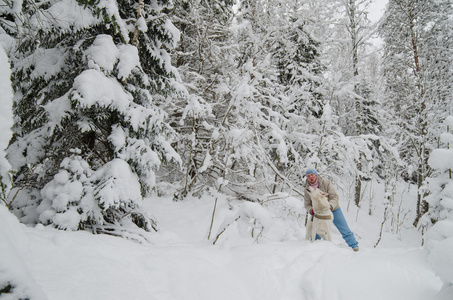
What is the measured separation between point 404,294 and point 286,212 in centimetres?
324

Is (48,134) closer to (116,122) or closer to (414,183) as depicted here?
(116,122)

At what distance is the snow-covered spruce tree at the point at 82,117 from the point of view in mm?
3623

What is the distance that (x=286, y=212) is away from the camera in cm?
530

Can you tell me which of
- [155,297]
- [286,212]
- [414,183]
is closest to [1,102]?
[155,297]

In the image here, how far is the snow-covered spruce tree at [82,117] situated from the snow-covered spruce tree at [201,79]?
2.98 m

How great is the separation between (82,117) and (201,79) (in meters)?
5.15

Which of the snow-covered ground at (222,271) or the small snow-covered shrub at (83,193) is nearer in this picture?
the snow-covered ground at (222,271)

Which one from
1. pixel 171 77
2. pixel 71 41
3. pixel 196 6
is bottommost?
pixel 171 77

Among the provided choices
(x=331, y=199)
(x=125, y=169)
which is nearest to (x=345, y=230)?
(x=331, y=199)

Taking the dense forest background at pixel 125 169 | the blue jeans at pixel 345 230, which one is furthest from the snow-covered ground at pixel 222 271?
the blue jeans at pixel 345 230

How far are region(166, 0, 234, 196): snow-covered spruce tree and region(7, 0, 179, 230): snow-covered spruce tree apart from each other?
9.79ft

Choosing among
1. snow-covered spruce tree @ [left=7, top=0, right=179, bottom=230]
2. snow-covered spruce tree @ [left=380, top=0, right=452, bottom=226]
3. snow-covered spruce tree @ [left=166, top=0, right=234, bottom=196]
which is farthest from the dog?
snow-covered spruce tree @ [left=380, top=0, right=452, bottom=226]

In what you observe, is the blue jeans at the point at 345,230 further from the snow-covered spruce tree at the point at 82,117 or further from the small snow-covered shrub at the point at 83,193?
the small snow-covered shrub at the point at 83,193

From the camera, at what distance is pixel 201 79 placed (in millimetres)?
8414
